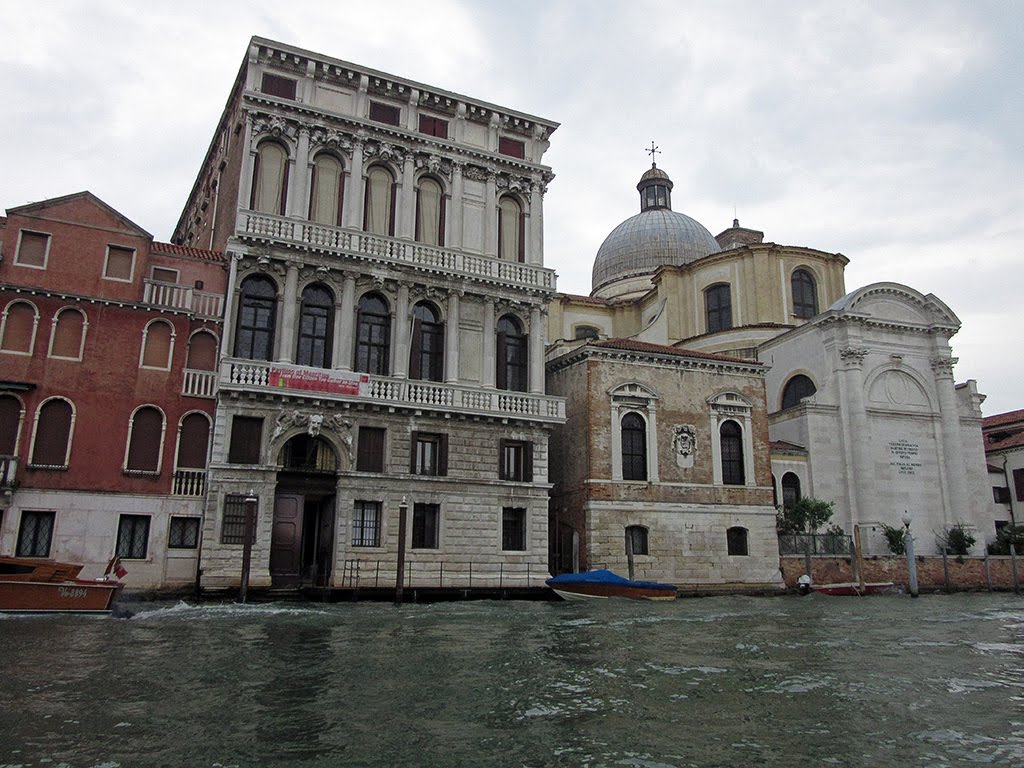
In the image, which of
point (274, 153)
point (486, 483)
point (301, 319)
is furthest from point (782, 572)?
Result: point (274, 153)

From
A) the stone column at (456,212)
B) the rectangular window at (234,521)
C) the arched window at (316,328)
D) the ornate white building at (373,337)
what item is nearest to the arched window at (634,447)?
the ornate white building at (373,337)

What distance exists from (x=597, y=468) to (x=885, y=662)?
12720 mm

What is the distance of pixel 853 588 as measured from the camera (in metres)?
25.4

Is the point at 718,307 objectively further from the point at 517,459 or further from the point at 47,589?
the point at 47,589

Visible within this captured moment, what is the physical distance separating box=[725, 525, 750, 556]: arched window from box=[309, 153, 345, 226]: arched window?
1455 centimetres

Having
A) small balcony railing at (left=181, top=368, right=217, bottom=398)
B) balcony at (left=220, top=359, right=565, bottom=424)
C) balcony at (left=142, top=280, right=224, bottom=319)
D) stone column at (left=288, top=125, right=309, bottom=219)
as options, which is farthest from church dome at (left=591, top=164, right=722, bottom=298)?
small balcony railing at (left=181, top=368, right=217, bottom=398)

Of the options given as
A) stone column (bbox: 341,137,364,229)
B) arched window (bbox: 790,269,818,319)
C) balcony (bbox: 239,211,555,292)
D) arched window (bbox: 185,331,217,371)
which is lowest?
arched window (bbox: 185,331,217,371)

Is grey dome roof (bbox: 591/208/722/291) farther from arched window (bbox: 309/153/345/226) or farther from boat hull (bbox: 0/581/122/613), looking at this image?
boat hull (bbox: 0/581/122/613)

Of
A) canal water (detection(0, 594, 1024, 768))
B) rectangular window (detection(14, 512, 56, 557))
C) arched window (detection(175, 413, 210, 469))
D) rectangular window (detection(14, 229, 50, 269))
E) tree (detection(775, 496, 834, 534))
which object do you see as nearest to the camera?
canal water (detection(0, 594, 1024, 768))

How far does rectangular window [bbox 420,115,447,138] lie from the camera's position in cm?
2388

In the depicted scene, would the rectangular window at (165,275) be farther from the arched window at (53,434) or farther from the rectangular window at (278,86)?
the rectangular window at (278,86)

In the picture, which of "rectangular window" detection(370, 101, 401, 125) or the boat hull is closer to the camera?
the boat hull

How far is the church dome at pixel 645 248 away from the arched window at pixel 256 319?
76.8 feet

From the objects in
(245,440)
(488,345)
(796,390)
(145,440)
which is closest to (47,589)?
(145,440)
